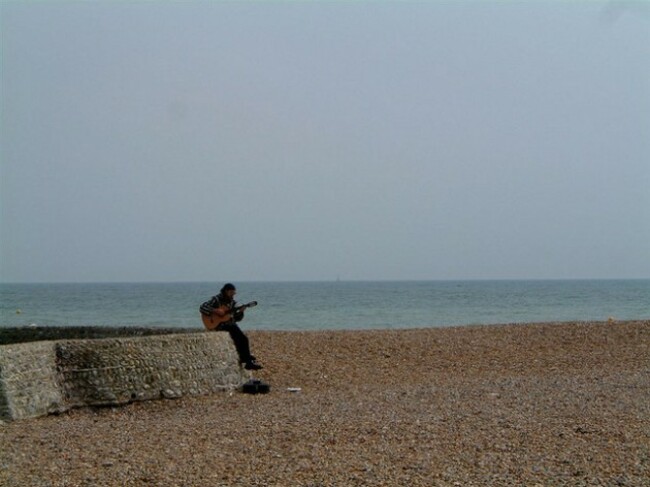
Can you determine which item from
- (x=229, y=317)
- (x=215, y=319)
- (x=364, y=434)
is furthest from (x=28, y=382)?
(x=364, y=434)

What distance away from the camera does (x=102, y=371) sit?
979 cm

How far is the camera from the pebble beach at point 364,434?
6262 mm

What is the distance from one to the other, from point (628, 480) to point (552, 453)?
79cm

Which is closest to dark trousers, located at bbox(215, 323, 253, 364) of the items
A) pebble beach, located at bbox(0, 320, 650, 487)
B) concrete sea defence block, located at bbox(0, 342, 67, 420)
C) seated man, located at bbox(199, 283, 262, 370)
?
seated man, located at bbox(199, 283, 262, 370)

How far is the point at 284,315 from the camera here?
45.7 m

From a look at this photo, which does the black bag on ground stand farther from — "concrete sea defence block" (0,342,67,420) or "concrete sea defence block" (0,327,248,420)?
"concrete sea defence block" (0,342,67,420)

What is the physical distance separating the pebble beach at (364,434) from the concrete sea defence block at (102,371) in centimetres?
16

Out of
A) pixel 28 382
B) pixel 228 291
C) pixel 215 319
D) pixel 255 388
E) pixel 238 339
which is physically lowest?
pixel 255 388

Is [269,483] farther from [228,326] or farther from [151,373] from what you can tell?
[228,326]

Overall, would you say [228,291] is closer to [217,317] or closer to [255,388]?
[217,317]

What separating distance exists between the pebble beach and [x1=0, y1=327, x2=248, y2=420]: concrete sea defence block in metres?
0.16

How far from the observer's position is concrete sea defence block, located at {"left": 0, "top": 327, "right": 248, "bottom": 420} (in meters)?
9.18

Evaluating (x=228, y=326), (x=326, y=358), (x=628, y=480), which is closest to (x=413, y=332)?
(x=326, y=358)

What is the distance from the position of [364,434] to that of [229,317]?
4397mm
